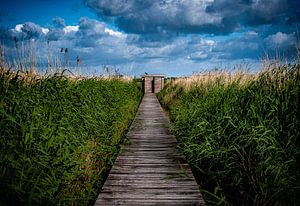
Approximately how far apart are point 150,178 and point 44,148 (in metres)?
1.46

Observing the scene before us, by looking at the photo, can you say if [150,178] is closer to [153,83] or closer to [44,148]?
[44,148]

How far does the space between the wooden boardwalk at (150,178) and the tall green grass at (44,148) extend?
0.27 metres

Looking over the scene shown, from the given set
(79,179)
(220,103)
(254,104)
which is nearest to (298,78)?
(254,104)

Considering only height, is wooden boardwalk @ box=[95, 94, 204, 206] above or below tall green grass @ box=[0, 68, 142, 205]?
below

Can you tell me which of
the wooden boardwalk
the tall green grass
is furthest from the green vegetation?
the tall green grass

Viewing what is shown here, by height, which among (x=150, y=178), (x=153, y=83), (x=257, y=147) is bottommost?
(x=153, y=83)

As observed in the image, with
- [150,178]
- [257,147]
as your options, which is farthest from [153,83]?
[257,147]

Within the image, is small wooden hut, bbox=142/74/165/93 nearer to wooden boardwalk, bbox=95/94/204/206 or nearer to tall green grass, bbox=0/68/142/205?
wooden boardwalk, bbox=95/94/204/206

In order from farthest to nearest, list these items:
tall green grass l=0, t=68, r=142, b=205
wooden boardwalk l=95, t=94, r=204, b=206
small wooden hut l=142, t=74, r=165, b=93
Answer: small wooden hut l=142, t=74, r=165, b=93 → wooden boardwalk l=95, t=94, r=204, b=206 → tall green grass l=0, t=68, r=142, b=205

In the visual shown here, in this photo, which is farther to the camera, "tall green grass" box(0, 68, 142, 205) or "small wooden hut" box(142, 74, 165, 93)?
"small wooden hut" box(142, 74, 165, 93)

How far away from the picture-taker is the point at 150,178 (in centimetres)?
388

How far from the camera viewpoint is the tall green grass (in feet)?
9.03

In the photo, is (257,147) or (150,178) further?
(150,178)

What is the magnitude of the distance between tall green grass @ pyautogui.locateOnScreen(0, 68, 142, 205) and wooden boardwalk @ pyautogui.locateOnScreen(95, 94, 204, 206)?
0.89ft
